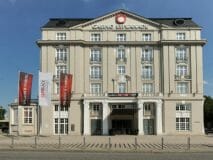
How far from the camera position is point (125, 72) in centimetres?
8212

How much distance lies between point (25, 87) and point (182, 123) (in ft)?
102

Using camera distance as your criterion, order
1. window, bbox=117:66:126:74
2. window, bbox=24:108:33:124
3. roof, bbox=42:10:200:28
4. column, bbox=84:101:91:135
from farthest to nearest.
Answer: roof, bbox=42:10:200:28, window, bbox=117:66:126:74, window, bbox=24:108:33:124, column, bbox=84:101:91:135

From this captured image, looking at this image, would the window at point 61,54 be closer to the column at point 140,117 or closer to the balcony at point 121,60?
the balcony at point 121,60

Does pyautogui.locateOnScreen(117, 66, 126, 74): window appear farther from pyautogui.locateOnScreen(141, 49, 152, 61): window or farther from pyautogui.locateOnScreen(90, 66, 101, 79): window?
pyautogui.locateOnScreen(141, 49, 152, 61): window

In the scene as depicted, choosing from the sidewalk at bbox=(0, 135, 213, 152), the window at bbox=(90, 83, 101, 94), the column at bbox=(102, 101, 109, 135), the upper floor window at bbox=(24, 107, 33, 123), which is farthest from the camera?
the window at bbox=(90, 83, 101, 94)

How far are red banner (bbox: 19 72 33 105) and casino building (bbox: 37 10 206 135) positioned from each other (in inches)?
729

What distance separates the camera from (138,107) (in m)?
77.4

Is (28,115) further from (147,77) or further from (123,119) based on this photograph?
(147,77)

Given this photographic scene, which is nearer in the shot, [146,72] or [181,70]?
[181,70]

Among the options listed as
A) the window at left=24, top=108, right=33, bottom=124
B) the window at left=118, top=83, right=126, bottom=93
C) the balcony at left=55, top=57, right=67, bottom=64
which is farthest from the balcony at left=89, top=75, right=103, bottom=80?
the window at left=24, top=108, right=33, bottom=124

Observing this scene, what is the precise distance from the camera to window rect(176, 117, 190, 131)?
3086 inches

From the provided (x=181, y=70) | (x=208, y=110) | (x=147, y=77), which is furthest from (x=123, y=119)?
(x=208, y=110)

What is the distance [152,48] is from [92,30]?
1151cm

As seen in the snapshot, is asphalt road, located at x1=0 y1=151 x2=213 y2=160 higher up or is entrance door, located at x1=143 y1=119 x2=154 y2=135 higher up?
asphalt road, located at x1=0 y1=151 x2=213 y2=160
